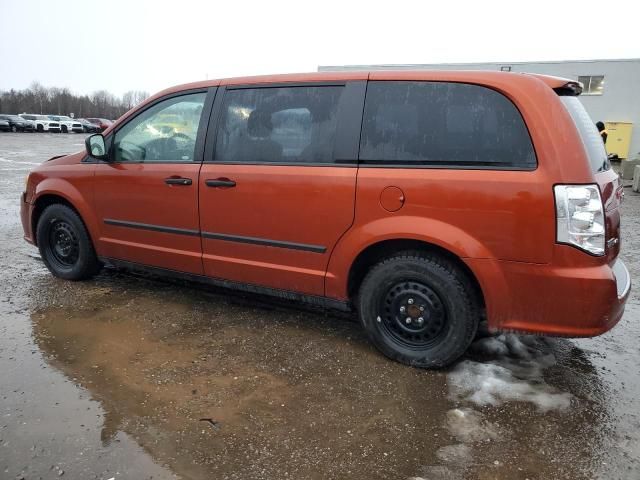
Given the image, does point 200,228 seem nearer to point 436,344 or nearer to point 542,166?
point 436,344

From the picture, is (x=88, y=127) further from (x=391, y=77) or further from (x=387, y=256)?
(x=387, y=256)

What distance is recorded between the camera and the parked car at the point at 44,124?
4331 centimetres

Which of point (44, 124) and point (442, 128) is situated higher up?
point (44, 124)

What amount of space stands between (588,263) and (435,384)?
1107 millimetres

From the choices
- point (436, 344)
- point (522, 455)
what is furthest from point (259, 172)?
point (522, 455)

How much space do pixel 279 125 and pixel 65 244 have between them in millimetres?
2608

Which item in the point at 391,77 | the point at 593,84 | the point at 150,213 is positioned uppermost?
the point at 593,84

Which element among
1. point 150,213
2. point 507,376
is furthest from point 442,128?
point 150,213

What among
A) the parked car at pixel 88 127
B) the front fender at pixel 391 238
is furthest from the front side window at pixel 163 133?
the parked car at pixel 88 127

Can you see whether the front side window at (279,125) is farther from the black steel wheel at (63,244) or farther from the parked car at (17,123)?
the parked car at (17,123)

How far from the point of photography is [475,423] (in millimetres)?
2637

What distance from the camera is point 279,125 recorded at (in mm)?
3525

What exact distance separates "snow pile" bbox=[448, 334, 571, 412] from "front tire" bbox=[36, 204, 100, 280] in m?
3.38

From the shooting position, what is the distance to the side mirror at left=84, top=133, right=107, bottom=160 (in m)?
4.23
